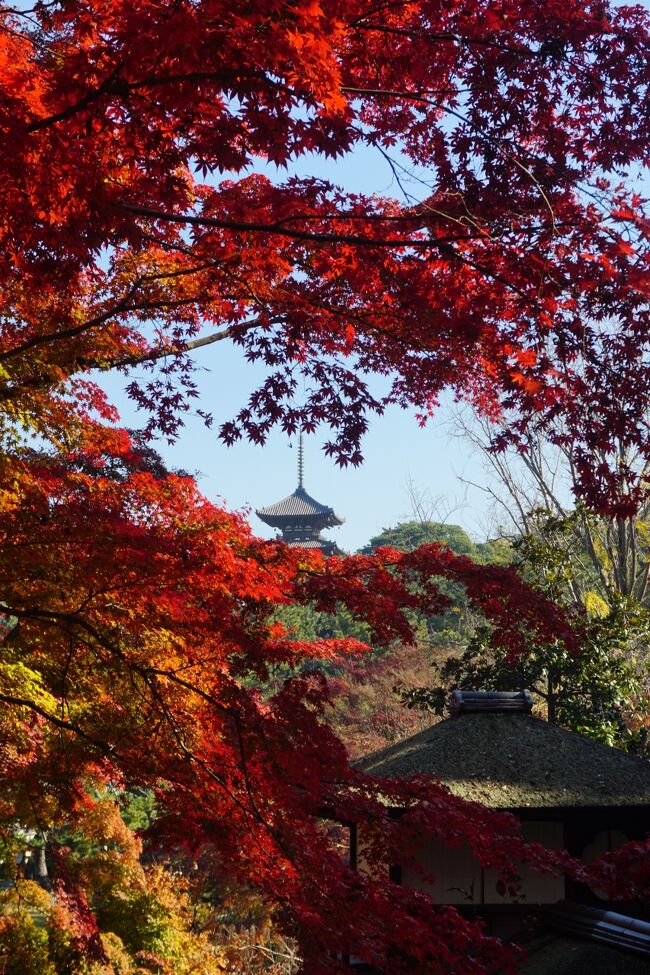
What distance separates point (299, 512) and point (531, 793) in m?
36.0

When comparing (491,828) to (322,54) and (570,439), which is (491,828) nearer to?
(570,439)

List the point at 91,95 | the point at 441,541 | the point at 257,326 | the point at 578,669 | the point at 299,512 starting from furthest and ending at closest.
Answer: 1. the point at 299,512
2. the point at 441,541
3. the point at 578,669
4. the point at 257,326
5. the point at 91,95

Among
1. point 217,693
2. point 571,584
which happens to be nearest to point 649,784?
point 217,693

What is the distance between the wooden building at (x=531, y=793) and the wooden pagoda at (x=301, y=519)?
34378mm

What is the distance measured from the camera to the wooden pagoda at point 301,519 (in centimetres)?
4353

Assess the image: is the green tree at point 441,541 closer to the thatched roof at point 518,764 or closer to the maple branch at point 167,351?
the thatched roof at point 518,764

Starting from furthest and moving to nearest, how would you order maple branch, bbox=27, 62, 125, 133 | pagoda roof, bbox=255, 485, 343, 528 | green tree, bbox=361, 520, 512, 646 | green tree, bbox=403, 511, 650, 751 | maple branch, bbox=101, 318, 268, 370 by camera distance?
1. pagoda roof, bbox=255, 485, 343, 528
2. green tree, bbox=361, 520, 512, 646
3. green tree, bbox=403, 511, 650, 751
4. maple branch, bbox=101, 318, 268, 370
5. maple branch, bbox=27, 62, 125, 133

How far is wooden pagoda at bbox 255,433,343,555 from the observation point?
43.5 meters

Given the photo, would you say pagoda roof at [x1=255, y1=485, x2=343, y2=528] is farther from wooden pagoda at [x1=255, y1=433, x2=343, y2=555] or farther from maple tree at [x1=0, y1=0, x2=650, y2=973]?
maple tree at [x1=0, y1=0, x2=650, y2=973]

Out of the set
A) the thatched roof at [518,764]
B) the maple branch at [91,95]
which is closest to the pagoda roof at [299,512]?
the thatched roof at [518,764]

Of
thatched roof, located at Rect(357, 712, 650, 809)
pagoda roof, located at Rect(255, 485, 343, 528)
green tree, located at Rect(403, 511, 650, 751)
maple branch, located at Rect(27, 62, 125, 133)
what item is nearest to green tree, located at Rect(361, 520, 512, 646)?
pagoda roof, located at Rect(255, 485, 343, 528)

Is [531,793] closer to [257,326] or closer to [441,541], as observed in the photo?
[257,326]

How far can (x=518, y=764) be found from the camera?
840cm

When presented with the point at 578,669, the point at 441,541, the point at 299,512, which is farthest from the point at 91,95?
the point at 299,512
